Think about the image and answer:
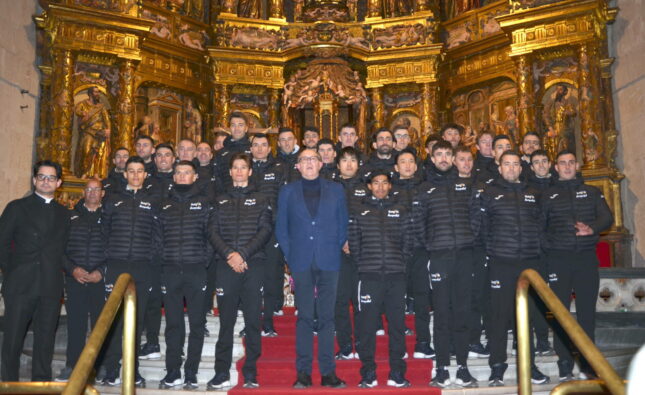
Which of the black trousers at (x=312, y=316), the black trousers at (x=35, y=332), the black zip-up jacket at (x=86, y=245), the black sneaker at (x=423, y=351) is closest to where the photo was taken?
the black trousers at (x=312, y=316)

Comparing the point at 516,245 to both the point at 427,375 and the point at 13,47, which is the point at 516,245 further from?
the point at 13,47

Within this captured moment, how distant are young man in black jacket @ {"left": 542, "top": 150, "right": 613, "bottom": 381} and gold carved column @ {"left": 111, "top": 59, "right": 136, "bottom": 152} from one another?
8836 mm

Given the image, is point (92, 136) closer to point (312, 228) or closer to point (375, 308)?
point (312, 228)

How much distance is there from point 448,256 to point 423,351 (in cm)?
102

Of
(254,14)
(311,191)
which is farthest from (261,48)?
(311,191)

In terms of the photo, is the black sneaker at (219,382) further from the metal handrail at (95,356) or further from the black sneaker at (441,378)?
the metal handrail at (95,356)

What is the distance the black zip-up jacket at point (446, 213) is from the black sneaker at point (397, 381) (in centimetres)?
120

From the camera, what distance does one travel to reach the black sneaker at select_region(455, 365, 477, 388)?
5793mm

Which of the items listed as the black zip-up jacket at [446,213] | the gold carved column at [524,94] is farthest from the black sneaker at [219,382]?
the gold carved column at [524,94]

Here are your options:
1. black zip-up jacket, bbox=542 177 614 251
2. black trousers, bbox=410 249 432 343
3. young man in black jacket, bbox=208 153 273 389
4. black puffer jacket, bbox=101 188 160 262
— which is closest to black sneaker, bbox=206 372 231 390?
young man in black jacket, bbox=208 153 273 389

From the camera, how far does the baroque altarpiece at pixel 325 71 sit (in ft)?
40.3

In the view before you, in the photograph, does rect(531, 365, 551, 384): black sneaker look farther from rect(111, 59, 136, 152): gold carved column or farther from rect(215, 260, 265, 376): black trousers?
rect(111, 59, 136, 152): gold carved column

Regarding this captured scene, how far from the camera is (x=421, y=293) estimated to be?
6.53 metres

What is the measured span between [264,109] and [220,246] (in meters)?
9.58
